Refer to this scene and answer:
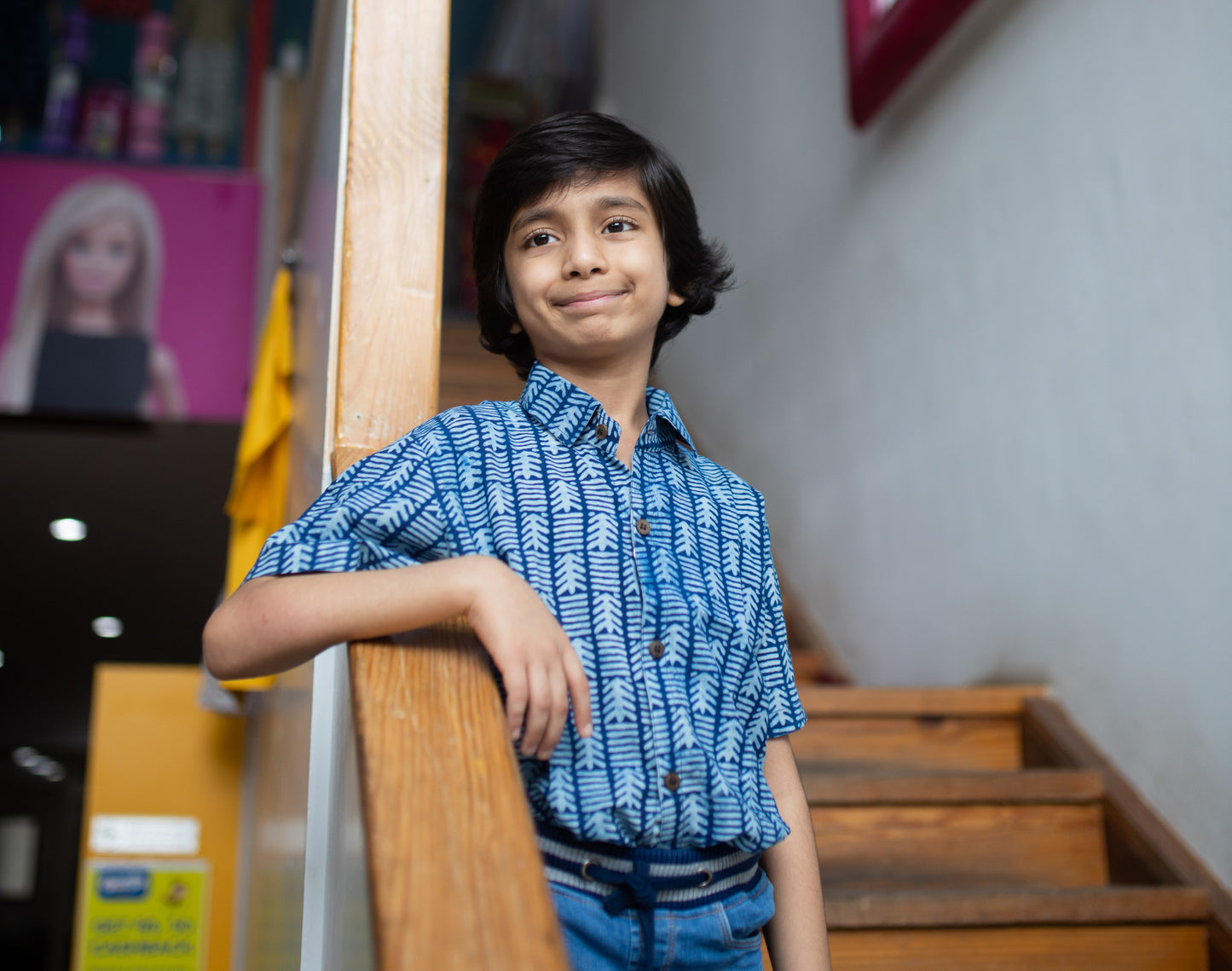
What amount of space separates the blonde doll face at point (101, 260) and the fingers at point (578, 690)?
4.00 m

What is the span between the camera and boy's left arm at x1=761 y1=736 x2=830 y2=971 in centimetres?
93

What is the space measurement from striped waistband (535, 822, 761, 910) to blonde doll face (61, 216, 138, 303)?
3.97 m

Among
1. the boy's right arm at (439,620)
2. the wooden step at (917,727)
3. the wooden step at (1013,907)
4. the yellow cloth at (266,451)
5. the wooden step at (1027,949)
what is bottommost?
the wooden step at (1027,949)

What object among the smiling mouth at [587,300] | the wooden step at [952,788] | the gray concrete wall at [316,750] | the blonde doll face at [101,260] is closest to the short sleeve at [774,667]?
the smiling mouth at [587,300]

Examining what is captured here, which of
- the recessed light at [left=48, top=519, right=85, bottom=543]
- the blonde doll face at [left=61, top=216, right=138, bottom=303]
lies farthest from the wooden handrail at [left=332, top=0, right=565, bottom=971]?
the recessed light at [left=48, top=519, right=85, bottom=543]

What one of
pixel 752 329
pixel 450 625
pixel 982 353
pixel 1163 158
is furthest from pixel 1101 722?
pixel 752 329

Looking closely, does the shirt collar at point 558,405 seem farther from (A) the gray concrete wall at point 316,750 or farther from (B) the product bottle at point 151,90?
(B) the product bottle at point 151,90

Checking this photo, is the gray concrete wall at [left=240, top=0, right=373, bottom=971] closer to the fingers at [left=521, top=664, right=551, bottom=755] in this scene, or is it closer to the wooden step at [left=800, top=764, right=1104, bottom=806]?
the fingers at [left=521, top=664, right=551, bottom=755]

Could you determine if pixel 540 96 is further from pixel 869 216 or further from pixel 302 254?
pixel 302 254

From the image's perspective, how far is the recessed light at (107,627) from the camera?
7340mm

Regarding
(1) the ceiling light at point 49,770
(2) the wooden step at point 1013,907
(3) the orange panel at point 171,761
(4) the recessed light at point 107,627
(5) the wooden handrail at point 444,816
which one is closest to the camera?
(5) the wooden handrail at point 444,816

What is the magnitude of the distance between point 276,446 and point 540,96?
12.8 ft

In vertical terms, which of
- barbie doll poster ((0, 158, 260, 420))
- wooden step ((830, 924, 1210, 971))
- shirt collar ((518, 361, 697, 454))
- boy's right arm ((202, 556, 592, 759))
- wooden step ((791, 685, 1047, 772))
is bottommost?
wooden step ((830, 924, 1210, 971))

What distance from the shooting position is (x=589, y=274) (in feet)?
3.19
